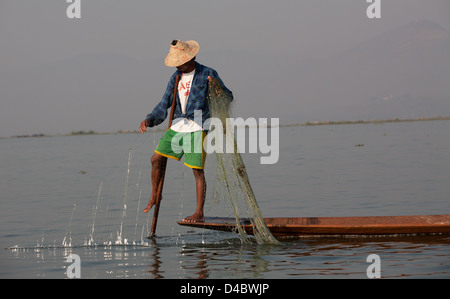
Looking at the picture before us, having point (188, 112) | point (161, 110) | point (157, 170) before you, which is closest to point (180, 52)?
point (188, 112)

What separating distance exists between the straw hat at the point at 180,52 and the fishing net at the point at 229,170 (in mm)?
469

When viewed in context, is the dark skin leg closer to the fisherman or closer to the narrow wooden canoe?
the fisherman

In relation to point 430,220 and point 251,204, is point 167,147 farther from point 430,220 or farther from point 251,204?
point 430,220

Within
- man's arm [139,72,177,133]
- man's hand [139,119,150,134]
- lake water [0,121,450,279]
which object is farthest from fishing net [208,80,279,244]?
man's hand [139,119,150,134]

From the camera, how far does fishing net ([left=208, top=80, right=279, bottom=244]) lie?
350 inches

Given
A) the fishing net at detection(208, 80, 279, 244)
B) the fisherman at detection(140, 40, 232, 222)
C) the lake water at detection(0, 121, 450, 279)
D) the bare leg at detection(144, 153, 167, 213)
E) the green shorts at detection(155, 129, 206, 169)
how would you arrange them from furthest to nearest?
the bare leg at detection(144, 153, 167, 213) → the green shorts at detection(155, 129, 206, 169) → the fisherman at detection(140, 40, 232, 222) → the fishing net at detection(208, 80, 279, 244) → the lake water at detection(0, 121, 450, 279)

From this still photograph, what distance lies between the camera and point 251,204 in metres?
8.82

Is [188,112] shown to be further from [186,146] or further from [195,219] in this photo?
[195,219]

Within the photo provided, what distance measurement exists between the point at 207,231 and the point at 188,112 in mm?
2159

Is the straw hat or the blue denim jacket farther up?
the straw hat

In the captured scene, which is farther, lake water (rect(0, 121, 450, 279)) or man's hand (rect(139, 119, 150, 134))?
man's hand (rect(139, 119, 150, 134))

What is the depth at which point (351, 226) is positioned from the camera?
9062mm

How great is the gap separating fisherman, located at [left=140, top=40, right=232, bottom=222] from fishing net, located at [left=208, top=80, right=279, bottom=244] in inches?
5.8

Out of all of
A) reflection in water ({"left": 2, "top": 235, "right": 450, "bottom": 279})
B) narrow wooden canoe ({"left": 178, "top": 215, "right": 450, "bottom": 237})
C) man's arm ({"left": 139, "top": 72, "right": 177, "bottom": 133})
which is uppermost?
man's arm ({"left": 139, "top": 72, "right": 177, "bottom": 133})
